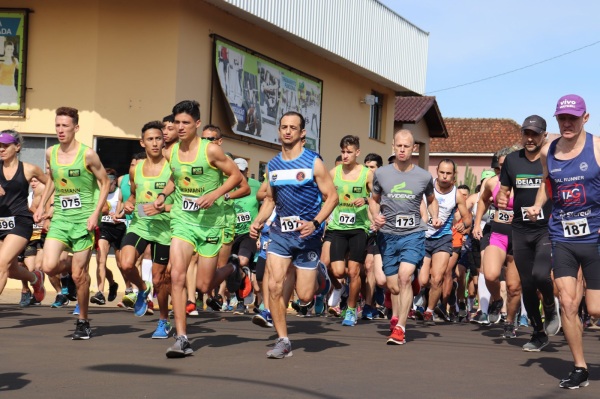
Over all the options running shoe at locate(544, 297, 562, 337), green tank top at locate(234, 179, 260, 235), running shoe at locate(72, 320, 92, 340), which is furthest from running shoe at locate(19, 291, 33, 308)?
running shoe at locate(544, 297, 562, 337)

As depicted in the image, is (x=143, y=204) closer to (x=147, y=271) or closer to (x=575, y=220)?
(x=147, y=271)

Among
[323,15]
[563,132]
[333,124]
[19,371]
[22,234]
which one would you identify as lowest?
[19,371]

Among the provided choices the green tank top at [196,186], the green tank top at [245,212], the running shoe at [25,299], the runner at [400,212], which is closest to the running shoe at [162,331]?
the green tank top at [196,186]

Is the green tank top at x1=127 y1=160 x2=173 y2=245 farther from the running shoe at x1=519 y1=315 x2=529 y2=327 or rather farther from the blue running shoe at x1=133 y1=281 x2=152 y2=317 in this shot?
the running shoe at x1=519 y1=315 x2=529 y2=327

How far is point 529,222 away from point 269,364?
3407 millimetres

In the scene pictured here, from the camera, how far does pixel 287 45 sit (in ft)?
86.4

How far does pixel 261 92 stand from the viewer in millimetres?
24938

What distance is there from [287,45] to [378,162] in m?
10.3

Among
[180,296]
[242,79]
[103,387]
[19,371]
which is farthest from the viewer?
[242,79]

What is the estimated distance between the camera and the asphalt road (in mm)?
7738

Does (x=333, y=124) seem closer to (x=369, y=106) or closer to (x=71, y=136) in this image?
(x=369, y=106)

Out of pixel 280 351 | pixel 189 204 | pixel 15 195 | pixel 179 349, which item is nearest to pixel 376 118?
pixel 15 195

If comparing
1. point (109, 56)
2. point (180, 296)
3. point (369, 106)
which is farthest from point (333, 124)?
point (180, 296)

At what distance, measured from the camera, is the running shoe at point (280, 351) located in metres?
9.60
